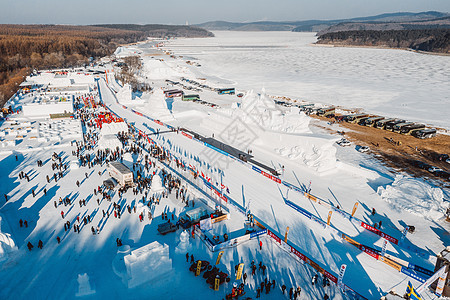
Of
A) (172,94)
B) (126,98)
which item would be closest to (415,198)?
(126,98)

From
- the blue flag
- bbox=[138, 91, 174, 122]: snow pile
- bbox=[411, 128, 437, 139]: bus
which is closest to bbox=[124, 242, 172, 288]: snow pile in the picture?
the blue flag

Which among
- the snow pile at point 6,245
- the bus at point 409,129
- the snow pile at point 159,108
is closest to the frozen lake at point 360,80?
the bus at point 409,129

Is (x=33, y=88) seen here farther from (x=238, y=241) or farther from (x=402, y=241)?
(x=402, y=241)

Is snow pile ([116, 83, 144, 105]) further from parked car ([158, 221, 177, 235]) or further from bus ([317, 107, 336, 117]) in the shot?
parked car ([158, 221, 177, 235])

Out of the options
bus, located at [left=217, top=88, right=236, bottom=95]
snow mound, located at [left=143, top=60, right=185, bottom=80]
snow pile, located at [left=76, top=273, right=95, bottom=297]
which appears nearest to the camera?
snow pile, located at [left=76, top=273, right=95, bottom=297]

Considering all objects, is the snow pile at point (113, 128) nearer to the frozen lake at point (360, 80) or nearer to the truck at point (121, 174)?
the truck at point (121, 174)

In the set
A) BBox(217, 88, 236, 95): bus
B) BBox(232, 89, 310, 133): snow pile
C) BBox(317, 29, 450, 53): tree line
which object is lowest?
BBox(217, 88, 236, 95): bus

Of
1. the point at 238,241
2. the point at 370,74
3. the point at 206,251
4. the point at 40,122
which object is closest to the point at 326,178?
the point at 238,241
